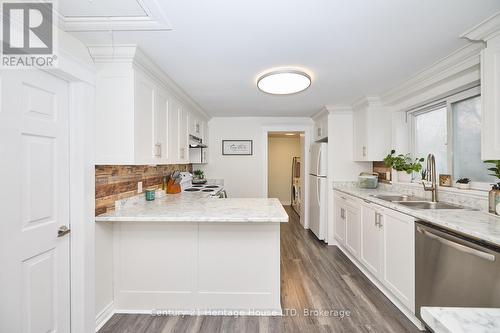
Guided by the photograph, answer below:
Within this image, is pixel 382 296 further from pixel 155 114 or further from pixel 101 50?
pixel 101 50

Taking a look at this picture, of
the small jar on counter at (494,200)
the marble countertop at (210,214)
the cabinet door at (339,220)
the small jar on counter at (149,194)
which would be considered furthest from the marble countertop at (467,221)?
the small jar on counter at (149,194)

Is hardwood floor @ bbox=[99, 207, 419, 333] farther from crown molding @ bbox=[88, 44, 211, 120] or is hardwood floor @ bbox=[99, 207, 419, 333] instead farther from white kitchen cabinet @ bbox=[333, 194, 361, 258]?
crown molding @ bbox=[88, 44, 211, 120]

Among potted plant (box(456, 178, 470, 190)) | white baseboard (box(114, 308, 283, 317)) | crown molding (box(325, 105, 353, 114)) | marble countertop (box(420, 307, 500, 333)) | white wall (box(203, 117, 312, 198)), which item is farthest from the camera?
white wall (box(203, 117, 312, 198))

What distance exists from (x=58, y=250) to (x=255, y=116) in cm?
367

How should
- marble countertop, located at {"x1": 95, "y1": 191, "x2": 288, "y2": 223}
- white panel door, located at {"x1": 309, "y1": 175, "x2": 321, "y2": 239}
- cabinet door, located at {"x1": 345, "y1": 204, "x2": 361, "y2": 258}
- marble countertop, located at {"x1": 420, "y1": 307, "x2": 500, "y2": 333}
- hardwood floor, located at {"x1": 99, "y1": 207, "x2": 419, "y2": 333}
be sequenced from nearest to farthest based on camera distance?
marble countertop, located at {"x1": 420, "y1": 307, "x2": 500, "y2": 333}, marble countertop, located at {"x1": 95, "y1": 191, "x2": 288, "y2": 223}, hardwood floor, located at {"x1": 99, "y1": 207, "x2": 419, "y2": 333}, cabinet door, located at {"x1": 345, "y1": 204, "x2": 361, "y2": 258}, white panel door, located at {"x1": 309, "y1": 175, "x2": 321, "y2": 239}

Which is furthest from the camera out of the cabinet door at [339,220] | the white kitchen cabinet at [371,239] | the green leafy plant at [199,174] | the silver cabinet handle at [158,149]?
the green leafy plant at [199,174]

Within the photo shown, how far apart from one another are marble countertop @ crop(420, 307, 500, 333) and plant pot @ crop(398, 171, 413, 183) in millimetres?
2773

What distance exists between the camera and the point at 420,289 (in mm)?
1774

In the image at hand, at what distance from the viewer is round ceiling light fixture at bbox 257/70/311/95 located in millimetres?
2183

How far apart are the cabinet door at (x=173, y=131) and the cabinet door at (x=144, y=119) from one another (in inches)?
17.0

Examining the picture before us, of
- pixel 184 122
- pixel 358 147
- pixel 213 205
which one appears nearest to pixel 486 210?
pixel 358 147

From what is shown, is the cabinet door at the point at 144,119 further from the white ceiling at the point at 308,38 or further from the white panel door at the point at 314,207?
the white panel door at the point at 314,207

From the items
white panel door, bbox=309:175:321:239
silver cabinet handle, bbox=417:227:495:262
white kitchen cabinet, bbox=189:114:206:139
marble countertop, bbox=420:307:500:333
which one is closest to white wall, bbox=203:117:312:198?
white kitchen cabinet, bbox=189:114:206:139

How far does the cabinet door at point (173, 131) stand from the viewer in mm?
2566
